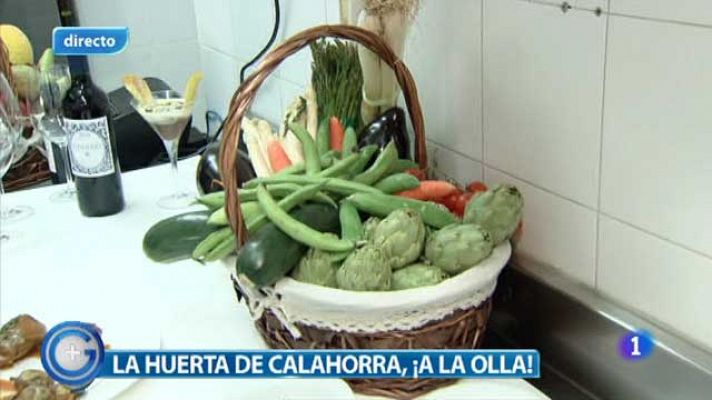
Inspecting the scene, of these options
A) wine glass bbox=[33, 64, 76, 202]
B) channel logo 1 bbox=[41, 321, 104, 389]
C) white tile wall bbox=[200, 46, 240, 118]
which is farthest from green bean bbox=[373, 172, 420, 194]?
white tile wall bbox=[200, 46, 240, 118]

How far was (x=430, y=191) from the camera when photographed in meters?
0.82

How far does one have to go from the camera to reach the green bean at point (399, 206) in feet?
2.48

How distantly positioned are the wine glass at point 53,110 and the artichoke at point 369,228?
604 millimetres

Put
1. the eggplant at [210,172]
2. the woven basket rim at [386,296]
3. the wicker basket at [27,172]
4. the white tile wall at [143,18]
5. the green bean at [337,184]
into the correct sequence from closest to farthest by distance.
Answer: the woven basket rim at [386,296]
the green bean at [337,184]
the eggplant at [210,172]
the wicker basket at [27,172]
the white tile wall at [143,18]

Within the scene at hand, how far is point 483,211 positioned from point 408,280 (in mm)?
96

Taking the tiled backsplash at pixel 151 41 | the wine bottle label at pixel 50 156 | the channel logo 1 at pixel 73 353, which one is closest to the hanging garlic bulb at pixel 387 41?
the channel logo 1 at pixel 73 353

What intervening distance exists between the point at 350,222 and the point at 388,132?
20 cm

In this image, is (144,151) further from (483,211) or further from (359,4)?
(483,211)

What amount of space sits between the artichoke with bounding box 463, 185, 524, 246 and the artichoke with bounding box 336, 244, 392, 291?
0.10 metres

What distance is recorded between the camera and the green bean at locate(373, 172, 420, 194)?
31.7 inches

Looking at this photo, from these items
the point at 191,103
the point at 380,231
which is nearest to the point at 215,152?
the point at 191,103

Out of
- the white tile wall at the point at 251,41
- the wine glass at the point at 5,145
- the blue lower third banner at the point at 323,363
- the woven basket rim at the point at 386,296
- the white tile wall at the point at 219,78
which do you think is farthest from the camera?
the white tile wall at the point at 219,78

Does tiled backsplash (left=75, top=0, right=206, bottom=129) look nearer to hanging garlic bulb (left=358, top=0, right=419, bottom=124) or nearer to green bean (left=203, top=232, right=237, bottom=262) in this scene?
hanging garlic bulb (left=358, top=0, right=419, bottom=124)

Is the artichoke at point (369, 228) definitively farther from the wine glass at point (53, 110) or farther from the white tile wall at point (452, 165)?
the wine glass at point (53, 110)
